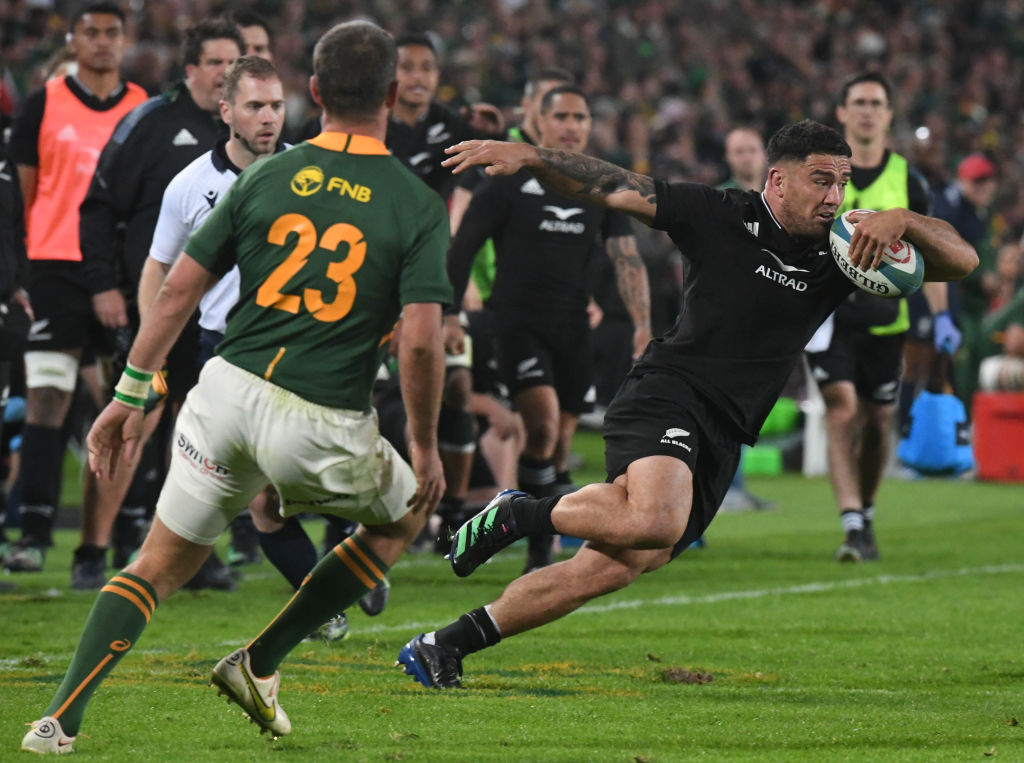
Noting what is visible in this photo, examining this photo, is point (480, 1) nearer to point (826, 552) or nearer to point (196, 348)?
point (826, 552)

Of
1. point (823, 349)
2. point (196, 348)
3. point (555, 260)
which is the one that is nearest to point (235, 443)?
point (196, 348)

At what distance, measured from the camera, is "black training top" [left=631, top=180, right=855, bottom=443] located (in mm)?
5770

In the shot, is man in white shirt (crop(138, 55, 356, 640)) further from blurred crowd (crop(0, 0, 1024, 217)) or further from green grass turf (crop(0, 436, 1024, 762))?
blurred crowd (crop(0, 0, 1024, 217))

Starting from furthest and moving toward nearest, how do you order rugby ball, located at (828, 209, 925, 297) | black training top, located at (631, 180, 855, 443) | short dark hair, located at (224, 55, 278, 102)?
short dark hair, located at (224, 55, 278, 102)
black training top, located at (631, 180, 855, 443)
rugby ball, located at (828, 209, 925, 297)

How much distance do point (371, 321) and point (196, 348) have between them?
3360 millimetres

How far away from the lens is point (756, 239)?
19.0 feet

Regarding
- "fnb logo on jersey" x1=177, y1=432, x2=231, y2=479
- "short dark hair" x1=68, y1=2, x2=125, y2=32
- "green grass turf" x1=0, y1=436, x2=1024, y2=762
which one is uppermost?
"short dark hair" x1=68, y1=2, x2=125, y2=32

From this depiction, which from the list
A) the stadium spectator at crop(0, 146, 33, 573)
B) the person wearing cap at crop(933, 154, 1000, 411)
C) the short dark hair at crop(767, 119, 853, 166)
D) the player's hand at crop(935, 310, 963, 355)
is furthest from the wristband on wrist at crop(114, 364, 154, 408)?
the person wearing cap at crop(933, 154, 1000, 411)

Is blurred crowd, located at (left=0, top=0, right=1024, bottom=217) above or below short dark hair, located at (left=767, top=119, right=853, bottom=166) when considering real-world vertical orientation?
above

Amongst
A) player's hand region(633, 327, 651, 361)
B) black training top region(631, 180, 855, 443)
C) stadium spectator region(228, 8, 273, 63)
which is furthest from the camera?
player's hand region(633, 327, 651, 361)

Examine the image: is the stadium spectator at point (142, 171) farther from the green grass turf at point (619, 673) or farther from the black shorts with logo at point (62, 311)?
the green grass turf at point (619, 673)

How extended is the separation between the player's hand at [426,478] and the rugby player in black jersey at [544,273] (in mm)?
4370

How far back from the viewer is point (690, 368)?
229 inches

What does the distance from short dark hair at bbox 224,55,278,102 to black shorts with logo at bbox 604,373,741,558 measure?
2013 millimetres
